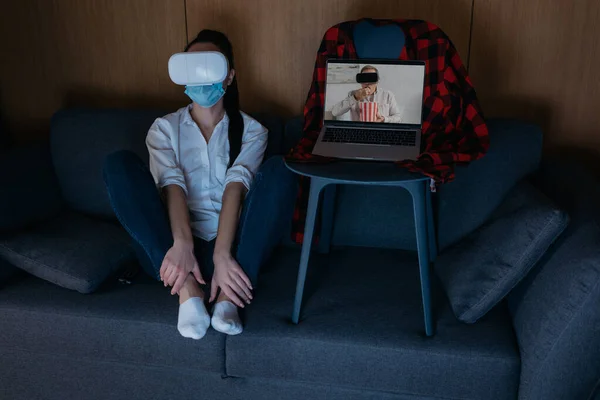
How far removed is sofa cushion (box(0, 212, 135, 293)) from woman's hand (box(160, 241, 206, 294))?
0.23 m

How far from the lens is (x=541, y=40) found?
2.14 m

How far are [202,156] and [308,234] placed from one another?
0.55m

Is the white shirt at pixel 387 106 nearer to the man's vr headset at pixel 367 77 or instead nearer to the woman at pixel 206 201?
the man's vr headset at pixel 367 77

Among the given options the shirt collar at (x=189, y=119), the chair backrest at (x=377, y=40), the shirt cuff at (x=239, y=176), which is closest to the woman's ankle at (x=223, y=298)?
the shirt cuff at (x=239, y=176)

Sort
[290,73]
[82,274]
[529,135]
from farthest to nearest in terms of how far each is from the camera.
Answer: [290,73]
[529,135]
[82,274]

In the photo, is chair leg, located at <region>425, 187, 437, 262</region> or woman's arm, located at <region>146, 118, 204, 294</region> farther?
chair leg, located at <region>425, 187, 437, 262</region>

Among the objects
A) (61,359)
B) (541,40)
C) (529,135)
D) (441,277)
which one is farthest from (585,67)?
(61,359)

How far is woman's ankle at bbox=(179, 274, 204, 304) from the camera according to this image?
5.34 ft

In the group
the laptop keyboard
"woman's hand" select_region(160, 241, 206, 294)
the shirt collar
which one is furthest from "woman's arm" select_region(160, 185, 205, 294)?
the laptop keyboard

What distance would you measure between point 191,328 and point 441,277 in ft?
2.52

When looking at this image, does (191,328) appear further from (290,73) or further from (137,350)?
(290,73)

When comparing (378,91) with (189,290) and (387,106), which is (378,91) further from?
(189,290)

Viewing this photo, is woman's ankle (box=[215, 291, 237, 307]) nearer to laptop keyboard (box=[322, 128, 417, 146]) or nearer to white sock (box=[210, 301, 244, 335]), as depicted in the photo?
white sock (box=[210, 301, 244, 335])

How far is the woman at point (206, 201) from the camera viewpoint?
165cm
